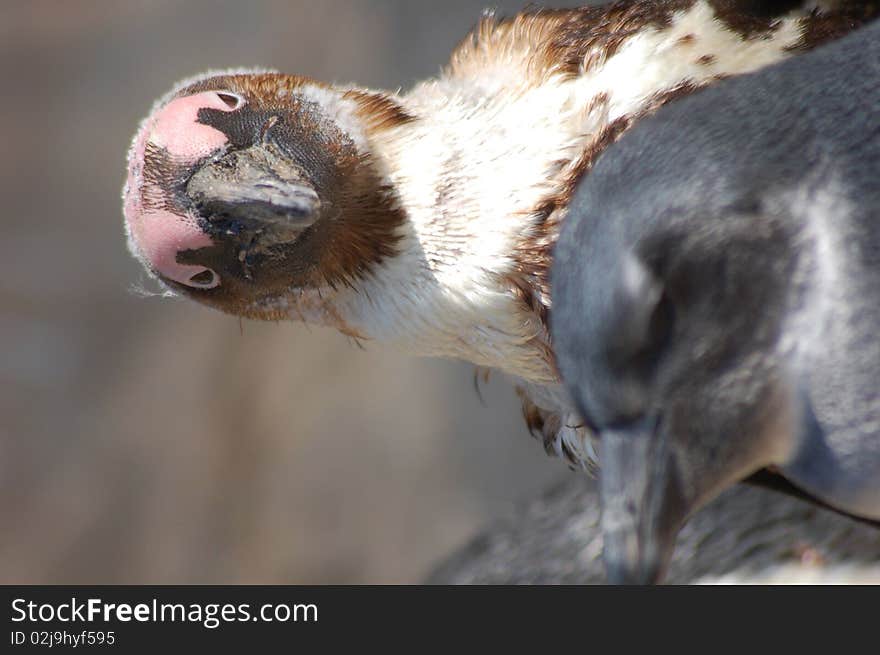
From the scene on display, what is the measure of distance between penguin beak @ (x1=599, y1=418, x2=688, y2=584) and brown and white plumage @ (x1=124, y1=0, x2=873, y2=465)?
40cm

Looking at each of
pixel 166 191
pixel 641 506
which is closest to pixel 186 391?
pixel 166 191

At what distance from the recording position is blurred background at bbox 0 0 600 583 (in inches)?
112

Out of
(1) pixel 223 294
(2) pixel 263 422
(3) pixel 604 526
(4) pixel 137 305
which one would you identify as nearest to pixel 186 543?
(2) pixel 263 422

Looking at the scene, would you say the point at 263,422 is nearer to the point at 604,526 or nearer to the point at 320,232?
the point at 320,232

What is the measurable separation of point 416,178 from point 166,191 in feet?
0.89

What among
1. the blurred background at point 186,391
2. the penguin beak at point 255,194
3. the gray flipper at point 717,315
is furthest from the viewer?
the blurred background at point 186,391

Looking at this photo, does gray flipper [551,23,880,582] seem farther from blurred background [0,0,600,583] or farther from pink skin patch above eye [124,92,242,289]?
blurred background [0,0,600,583]

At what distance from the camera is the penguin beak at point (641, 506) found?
2.89ft

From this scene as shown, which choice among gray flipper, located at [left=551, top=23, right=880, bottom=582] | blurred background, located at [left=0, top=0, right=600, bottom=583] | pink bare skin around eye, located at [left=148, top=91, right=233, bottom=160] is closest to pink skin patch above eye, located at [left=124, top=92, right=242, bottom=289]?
pink bare skin around eye, located at [left=148, top=91, right=233, bottom=160]

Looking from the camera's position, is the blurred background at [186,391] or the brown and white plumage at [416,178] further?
the blurred background at [186,391]

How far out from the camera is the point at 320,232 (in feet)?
4.28

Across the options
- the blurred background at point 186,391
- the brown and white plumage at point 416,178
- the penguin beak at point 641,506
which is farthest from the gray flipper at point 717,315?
the blurred background at point 186,391

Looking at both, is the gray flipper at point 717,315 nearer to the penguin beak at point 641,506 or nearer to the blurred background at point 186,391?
the penguin beak at point 641,506

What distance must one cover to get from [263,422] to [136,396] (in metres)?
0.31
